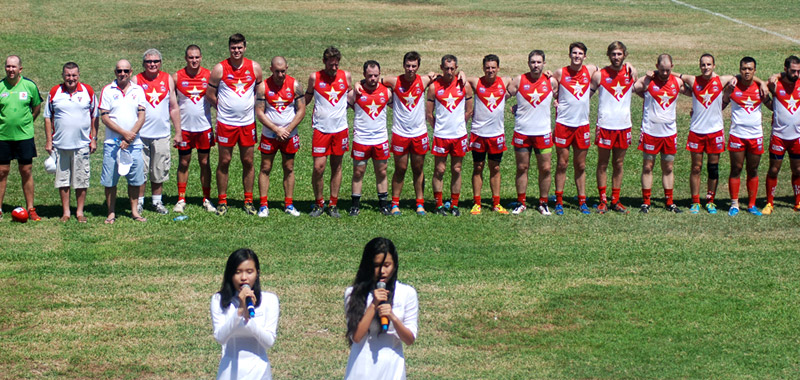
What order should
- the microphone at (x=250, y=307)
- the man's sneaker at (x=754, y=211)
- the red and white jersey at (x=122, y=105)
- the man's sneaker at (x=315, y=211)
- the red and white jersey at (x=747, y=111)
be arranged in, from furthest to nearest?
the man's sneaker at (x=754, y=211), the red and white jersey at (x=747, y=111), the man's sneaker at (x=315, y=211), the red and white jersey at (x=122, y=105), the microphone at (x=250, y=307)

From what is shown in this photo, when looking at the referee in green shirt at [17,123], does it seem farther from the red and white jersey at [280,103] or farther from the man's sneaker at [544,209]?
the man's sneaker at [544,209]

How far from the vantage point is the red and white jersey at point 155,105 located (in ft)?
43.8

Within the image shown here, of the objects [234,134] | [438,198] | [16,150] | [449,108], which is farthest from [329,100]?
[16,150]

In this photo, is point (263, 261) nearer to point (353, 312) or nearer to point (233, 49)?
point (233, 49)

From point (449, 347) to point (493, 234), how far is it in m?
3.80

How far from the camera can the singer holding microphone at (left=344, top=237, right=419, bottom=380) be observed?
20.9ft

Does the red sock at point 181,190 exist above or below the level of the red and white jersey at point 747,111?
below

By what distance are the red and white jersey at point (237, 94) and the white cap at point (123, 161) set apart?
140cm

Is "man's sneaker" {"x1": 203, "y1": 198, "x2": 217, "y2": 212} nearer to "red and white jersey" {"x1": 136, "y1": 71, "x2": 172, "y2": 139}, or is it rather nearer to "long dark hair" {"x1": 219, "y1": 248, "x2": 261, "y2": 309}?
"red and white jersey" {"x1": 136, "y1": 71, "x2": 172, "y2": 139}

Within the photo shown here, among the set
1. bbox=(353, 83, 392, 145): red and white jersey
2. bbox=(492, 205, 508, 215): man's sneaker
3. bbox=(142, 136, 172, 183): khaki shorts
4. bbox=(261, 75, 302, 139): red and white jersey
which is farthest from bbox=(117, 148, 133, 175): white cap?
bbox=(492, 205, 508, 215): man's sneaker

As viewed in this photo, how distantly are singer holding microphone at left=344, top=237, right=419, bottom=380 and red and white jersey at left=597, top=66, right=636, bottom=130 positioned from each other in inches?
330

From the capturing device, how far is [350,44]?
26.0m

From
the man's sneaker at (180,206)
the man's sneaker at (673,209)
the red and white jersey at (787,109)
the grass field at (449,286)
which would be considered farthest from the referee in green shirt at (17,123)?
the red and white jersey at (787,109)

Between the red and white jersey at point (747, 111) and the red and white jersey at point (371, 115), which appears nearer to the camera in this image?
the red and white jersey at point (371, 115)
